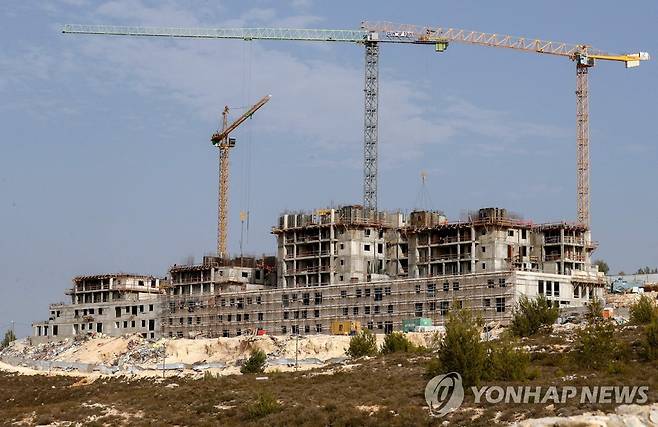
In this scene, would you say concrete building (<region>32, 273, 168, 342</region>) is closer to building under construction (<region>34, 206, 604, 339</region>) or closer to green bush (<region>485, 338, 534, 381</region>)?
building under construction (<region>34, 206, 604, 339</region>)

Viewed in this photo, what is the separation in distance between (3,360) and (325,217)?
57.5m

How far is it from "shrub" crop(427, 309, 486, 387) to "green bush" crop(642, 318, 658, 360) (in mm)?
13238

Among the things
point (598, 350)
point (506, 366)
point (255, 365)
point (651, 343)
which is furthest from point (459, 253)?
point (506, 366)

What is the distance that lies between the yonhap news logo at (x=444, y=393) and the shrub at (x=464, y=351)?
47 centimetres

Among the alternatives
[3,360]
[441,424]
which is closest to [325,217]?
[3,360]

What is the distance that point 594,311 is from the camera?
85.3 meters

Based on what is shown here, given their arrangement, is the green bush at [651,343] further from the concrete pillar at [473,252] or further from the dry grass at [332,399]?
the concrete pillar at [473,252]

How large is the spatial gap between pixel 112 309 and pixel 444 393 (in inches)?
5032

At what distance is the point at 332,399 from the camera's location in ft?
245

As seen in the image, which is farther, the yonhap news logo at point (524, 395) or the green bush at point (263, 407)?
the green bush at point (263, 407)

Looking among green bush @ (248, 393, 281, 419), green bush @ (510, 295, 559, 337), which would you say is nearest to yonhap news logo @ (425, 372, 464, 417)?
green bush @ (248, 393, 281, 419)

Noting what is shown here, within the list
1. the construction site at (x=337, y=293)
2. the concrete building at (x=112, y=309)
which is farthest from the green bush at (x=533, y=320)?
the concrete building at (x=112, y=309)

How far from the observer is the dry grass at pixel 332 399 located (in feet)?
213

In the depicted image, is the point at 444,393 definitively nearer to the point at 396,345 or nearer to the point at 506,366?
the point at 506,366
